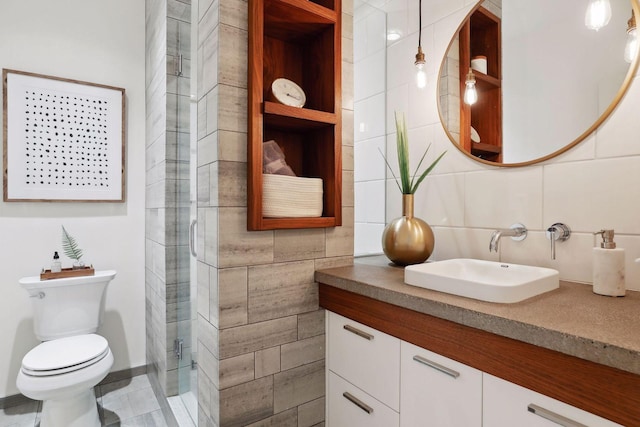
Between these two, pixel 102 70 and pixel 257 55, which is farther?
pixel 102 70

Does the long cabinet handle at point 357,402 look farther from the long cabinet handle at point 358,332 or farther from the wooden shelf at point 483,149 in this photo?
the wooden shelf at point 483,149

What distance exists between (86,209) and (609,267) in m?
2.72

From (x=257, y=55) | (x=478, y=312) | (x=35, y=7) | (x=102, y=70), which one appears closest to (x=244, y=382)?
(x=478, y=312)

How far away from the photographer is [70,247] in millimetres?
2195

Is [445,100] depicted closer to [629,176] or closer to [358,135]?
[358,135]

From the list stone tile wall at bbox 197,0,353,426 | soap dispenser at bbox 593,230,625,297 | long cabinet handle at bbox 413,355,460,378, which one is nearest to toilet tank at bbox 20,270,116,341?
stone tile wall at bbox 197,0,353,426

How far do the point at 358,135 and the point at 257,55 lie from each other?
38.4 inches

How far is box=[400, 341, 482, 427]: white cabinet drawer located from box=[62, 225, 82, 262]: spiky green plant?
2.10m

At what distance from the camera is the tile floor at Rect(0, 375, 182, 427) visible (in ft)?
6.45

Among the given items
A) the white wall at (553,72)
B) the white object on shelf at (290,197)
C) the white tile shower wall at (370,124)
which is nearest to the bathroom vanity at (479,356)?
the white object on shelf at (290,197)

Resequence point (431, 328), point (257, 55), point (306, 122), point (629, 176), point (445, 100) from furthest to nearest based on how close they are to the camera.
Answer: point (445, 100), point (306, 122), point (257, 55), point (629, 176), point (431, 328)

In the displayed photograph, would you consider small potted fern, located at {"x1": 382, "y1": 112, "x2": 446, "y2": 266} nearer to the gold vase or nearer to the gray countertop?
the gold vase

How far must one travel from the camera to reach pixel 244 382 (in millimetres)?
1277

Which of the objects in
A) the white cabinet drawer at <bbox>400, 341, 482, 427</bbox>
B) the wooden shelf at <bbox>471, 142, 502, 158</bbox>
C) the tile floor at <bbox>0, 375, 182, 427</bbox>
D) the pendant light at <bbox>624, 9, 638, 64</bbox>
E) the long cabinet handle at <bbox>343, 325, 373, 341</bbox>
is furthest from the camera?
the tile floor at <bbox>0, 375, 182, 427</bbox>
